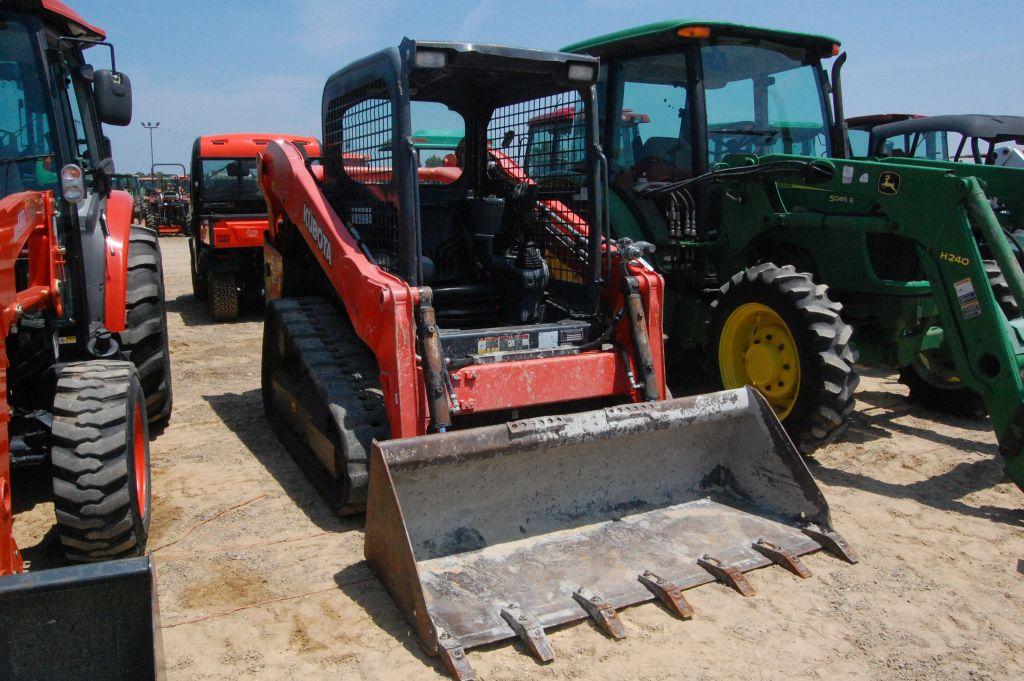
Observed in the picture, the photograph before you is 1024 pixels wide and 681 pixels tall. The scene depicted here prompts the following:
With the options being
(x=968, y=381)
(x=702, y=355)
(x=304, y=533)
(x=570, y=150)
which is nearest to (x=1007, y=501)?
(x=968, y=381)

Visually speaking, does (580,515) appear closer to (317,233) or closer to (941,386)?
(317,233)

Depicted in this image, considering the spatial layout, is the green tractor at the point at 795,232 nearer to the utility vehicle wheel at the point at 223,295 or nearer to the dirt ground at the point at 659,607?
the dirt ground at the point at 659,607

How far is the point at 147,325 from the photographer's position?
4652mm

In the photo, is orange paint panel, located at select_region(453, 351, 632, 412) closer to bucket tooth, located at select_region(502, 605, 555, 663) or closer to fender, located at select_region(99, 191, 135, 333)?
bucket tooth, located at select_region(502, 605, 555, 663)

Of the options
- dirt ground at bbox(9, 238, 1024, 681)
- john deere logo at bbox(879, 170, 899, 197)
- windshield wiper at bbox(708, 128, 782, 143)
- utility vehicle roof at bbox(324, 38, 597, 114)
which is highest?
utility vehicle roof at bbox(324, 38, 597, 114)

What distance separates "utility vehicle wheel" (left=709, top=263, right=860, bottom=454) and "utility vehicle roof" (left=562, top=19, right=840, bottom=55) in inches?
69.9

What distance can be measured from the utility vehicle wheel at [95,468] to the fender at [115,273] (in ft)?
2.20

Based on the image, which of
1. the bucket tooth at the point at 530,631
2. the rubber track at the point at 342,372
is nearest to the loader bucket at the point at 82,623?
the bucket tooth at the point at 530,631

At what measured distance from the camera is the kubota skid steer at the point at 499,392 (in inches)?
132

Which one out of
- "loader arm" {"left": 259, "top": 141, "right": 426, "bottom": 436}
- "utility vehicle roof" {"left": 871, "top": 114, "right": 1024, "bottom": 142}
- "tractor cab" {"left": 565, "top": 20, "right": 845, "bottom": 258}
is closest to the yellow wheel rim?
"tractor cab" {"left": 565, "top": 20, "right": 845, "bottom": 258}

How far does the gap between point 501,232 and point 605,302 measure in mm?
848

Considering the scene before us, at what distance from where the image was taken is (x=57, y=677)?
2035 mm

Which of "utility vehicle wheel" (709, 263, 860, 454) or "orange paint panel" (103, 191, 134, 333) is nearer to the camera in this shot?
"orange paint panel" (103, 191, 134, 333)

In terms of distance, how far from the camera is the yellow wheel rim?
486cm
